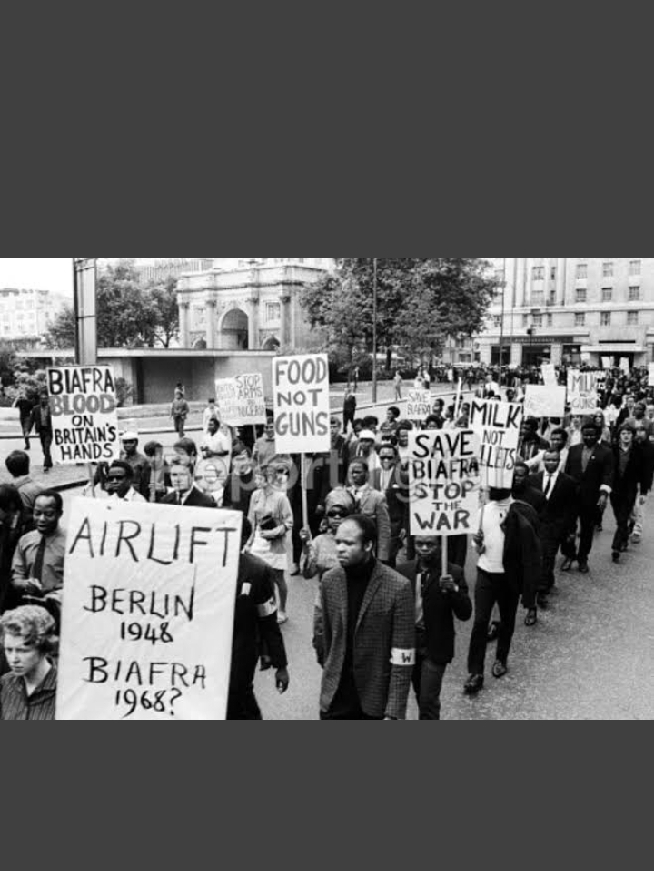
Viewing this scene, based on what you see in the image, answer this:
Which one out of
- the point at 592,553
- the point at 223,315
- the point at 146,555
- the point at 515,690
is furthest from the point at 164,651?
the point at 223,315

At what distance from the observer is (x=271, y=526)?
7.27m

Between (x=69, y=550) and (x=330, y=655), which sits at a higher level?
(x=69, y=550)

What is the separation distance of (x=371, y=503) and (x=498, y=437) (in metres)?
1.49

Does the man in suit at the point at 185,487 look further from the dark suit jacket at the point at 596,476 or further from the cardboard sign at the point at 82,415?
the dark suit jacket at the point at 596,476

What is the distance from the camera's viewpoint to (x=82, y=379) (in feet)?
29.2

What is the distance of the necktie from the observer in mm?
5422

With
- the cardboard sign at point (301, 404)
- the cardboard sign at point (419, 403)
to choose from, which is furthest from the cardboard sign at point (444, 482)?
the cardboard sign at point (419, 403)

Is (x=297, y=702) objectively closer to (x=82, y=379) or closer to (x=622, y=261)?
(x=82, y=379)

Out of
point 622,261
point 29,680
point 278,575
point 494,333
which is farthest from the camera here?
point 494,333

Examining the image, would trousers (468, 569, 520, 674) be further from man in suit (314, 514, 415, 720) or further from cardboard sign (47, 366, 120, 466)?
cardboard sign (47, 366, 120, 466)

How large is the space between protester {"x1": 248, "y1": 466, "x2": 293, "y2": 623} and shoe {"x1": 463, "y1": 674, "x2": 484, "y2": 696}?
6.74 feet

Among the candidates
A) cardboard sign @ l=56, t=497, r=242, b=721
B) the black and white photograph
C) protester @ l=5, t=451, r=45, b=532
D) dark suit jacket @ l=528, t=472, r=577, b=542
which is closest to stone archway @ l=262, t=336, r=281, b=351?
the black and white photograph

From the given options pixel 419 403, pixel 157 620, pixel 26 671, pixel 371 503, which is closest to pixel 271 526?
pixel 371 503

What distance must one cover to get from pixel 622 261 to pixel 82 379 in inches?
2595
